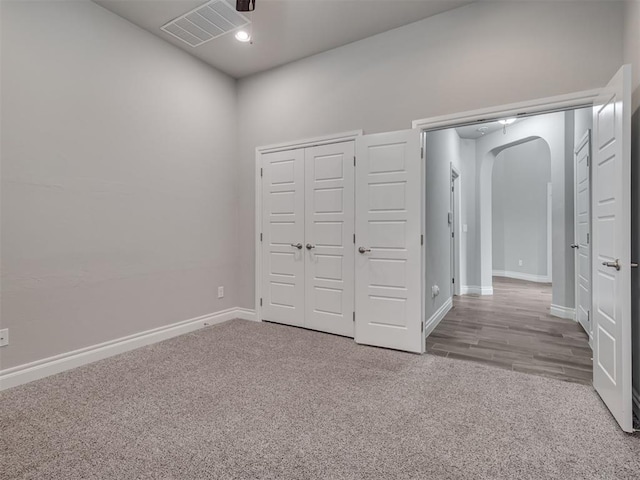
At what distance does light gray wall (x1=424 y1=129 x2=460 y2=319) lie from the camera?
12.4ft

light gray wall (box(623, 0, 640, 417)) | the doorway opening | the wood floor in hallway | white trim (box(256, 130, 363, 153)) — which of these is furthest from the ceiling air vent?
the wood floor in hallway

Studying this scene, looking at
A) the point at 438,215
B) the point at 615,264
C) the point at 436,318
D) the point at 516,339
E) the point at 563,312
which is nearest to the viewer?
the point at 615,264

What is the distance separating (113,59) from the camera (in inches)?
121

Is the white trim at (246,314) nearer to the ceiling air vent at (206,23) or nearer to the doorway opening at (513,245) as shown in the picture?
the doorway opening at (513,245)

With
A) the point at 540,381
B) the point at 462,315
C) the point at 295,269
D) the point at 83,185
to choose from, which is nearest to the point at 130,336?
the point at 83,185

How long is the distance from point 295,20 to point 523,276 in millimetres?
7613

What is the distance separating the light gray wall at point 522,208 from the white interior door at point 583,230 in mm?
3809

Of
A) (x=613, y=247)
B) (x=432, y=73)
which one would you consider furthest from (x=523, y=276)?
(x=613, y=247)

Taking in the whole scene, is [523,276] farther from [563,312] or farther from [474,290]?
[563,312]

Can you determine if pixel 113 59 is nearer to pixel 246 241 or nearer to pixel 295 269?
pixel 246 241

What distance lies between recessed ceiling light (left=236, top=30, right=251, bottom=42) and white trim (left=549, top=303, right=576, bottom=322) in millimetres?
5120

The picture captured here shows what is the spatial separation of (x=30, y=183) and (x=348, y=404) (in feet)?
9.48

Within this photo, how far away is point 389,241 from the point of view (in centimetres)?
323

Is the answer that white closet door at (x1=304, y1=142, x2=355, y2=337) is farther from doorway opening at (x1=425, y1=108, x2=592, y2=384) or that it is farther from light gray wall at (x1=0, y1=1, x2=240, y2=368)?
→ light gray wall at (x1=0, y1=1, x2=240, y2=368)
